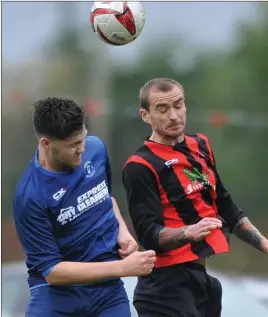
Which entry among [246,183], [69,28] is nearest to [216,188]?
[246,183]

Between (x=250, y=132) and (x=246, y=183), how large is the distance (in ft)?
2.38

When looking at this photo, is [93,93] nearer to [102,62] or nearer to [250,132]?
[102,62]

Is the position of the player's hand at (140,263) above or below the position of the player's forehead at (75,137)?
below

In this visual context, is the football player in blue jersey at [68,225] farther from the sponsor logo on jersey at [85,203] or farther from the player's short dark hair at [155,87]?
the player's short dark hair at [155,87]

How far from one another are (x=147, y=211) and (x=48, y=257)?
2.02 ft

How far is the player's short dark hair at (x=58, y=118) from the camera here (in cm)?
398

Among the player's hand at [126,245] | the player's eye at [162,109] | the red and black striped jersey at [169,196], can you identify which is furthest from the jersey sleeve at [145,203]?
the player's eye at [162,109]

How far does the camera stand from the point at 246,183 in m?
11.6

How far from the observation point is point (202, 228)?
4.12m

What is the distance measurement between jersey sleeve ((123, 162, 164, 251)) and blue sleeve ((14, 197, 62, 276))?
0.51 metres

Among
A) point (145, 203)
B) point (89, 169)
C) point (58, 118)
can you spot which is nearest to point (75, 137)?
point (58, 118)

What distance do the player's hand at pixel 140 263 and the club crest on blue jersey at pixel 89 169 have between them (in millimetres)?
615

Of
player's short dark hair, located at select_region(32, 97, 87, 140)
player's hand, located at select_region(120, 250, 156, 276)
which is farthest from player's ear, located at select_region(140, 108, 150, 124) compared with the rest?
player's hand, located at select_region(120, 250, 156, 276)

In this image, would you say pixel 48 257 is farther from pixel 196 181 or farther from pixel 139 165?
pixel 196 181
